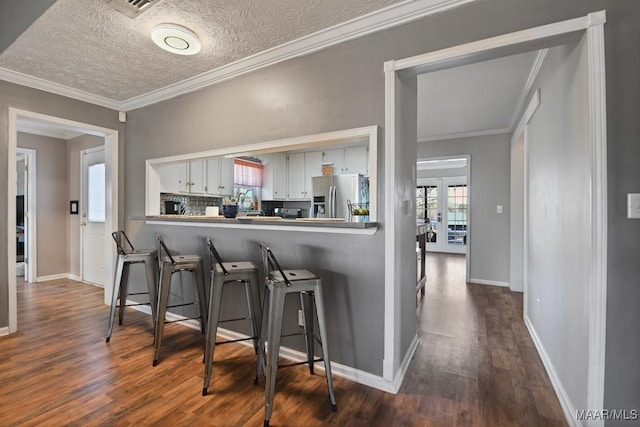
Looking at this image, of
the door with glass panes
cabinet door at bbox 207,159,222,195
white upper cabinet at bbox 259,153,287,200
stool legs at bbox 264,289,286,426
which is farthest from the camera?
the door with glass panes

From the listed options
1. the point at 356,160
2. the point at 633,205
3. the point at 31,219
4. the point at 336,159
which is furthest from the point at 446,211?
the point at 31,219

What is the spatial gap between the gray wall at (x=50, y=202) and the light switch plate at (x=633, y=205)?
6.59 meters

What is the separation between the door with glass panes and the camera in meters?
8.19

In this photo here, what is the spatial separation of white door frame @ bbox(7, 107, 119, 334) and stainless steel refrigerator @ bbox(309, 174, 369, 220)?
303 cm

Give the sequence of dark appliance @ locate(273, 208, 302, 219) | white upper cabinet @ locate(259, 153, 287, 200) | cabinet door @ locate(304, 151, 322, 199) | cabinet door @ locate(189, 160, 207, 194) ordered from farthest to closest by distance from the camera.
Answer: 1. white upper cabinet @ locate(259, 153, 287, 200)
2. dark appliance @ locate(273, 208, 302, 219)
3. cabinet door @ locate(304, 151, 322, 199)
4. cabinet door @ locate(189, 160, 207, 194)

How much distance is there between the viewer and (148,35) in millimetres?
2158

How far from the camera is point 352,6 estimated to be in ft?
6.04

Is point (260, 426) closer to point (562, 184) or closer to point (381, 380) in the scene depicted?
point (381, 380)

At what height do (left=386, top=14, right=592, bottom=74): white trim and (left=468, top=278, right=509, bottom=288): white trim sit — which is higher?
(left=386, top=14, right=592, bottom=74): white trim

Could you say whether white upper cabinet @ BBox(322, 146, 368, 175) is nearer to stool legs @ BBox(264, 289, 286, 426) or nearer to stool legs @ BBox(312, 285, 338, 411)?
Result: stool legs @ BBox(312, 285, 338, 411)

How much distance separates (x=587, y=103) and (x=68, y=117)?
4260 millimetres

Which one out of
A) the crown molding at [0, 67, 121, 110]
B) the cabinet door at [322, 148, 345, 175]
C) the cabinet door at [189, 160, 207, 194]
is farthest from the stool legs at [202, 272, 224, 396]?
the cabinet door at [322, 148, 345, 175]

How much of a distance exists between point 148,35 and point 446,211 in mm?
7903

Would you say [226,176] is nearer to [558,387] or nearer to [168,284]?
[168,284]
